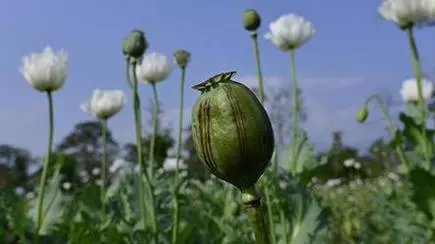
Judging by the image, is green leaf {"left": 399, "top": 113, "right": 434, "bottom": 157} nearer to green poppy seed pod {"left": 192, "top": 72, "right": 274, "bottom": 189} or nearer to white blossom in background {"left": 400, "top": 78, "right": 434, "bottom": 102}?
white blossom in background {"left": 400, "top": 78, "right": 434, "bottom": 102}

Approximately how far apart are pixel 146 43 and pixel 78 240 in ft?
1.97

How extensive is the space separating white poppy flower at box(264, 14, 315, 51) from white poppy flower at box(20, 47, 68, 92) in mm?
650

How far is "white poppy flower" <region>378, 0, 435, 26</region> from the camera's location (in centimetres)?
204

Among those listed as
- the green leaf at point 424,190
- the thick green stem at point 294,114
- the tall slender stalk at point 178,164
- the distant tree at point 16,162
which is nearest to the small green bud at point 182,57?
the tall slender stalk at point 178,164

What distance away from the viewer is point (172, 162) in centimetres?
456

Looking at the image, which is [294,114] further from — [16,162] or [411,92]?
[16,162]

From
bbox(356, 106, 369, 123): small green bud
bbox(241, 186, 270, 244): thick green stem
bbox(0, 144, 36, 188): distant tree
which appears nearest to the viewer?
bbox(241, 186, 270, 244): thick green stem

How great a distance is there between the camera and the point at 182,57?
6.91ft

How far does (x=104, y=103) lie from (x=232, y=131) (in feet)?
6.42

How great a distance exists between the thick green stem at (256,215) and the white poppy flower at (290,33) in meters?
1.72

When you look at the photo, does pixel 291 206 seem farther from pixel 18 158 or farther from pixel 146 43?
pixel 18 158

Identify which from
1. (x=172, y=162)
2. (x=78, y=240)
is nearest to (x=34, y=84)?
(x=78, y=240)

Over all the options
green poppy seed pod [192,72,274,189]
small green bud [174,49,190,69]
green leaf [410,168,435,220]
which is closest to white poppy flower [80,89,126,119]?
small green bud [174,49,190,69]

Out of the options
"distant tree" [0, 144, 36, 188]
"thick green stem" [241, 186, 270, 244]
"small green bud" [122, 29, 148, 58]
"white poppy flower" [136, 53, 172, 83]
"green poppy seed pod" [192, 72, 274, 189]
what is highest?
"small green bud" [122, 29, 148, 58]
